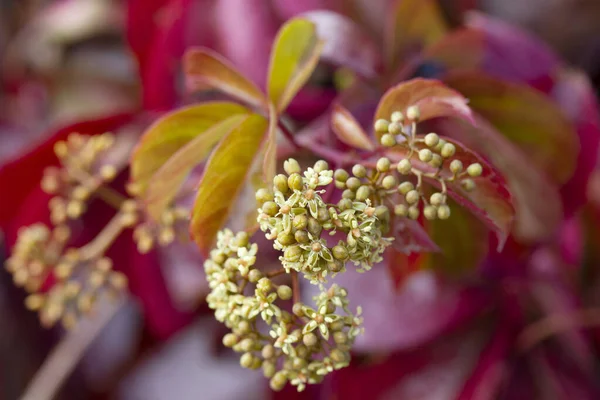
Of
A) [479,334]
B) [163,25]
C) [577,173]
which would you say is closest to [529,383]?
[479,334]

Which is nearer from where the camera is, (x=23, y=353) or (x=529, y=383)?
(x=529, y=383)

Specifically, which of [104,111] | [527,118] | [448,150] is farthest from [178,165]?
[104,111]

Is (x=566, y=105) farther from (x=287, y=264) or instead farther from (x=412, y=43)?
(x=287, y=264)

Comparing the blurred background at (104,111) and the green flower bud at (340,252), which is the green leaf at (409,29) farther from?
the green flower bud at (340,252)

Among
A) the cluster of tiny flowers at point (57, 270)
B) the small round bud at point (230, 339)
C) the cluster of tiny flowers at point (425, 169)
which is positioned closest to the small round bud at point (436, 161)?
the cluster of tiny flowers at point (425, 169)

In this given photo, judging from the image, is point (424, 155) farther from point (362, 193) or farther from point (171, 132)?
point (171, 132)
